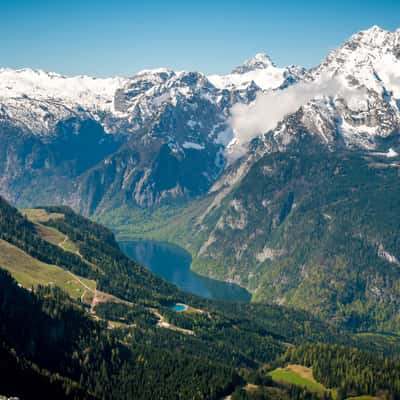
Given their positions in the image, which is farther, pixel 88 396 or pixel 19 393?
pixel 88 396

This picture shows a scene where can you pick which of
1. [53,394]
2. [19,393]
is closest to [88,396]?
[53,394]

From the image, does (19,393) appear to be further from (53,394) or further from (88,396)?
(88,396)

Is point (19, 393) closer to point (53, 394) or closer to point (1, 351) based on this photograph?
point (53, 394)

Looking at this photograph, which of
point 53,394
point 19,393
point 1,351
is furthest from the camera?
point 1,351

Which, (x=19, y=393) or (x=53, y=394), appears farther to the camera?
(x=53, y=394)

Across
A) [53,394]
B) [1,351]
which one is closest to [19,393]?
[53,394]

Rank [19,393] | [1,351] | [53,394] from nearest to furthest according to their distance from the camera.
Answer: [19,393]
[53,394]
[1,351]
